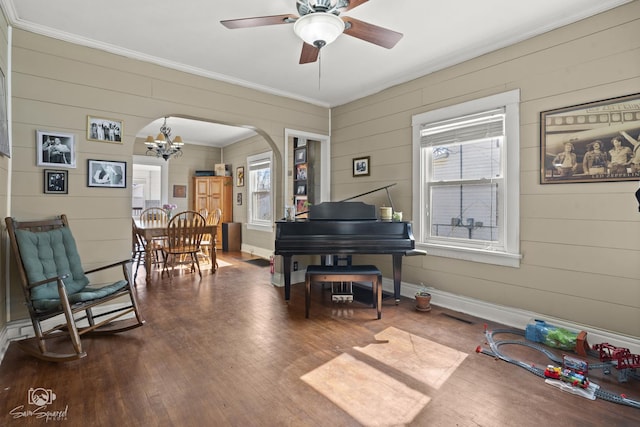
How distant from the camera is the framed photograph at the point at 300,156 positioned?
5.72 m

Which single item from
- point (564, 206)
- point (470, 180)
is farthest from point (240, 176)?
point (564, 206)

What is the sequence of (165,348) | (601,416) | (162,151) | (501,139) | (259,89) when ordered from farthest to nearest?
(162,151) → (259,89) → (501,139) → (165,348) → (601,416)

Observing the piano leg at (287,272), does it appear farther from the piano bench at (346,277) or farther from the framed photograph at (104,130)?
the framed photograph at (104,130)

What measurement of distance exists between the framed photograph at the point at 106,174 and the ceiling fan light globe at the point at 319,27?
7.72 feet

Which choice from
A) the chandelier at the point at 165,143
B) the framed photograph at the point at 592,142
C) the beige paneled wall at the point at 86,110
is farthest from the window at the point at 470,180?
the chandelier at the point at 165,143

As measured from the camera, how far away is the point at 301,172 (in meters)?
5.80

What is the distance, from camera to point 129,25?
2871mm

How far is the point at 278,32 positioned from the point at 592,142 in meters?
2.88

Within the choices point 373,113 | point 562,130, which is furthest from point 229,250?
point 562,130

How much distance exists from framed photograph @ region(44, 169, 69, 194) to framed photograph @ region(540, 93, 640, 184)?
14.5 ft

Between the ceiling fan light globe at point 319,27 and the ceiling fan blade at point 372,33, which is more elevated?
the ceiling fan blade at point 372,33

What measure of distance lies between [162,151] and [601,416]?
6.57m

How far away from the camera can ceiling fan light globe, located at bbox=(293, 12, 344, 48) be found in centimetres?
207

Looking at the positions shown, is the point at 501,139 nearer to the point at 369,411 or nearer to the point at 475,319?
the point at 475,319
